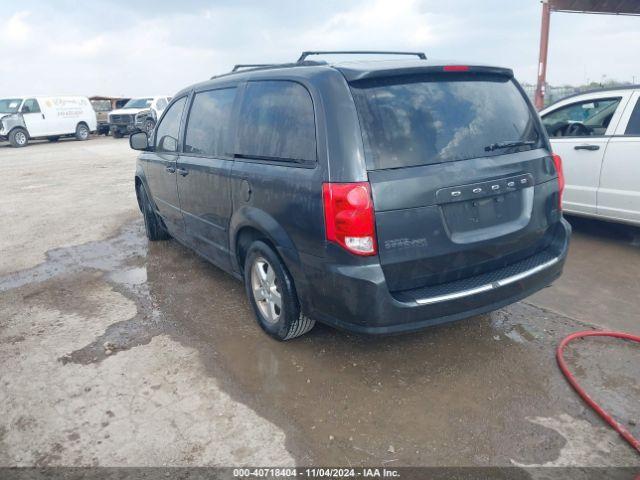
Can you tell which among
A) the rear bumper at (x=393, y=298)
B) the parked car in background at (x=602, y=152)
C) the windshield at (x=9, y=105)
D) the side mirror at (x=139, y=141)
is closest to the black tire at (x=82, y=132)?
the windshield at (x=9, y=105)

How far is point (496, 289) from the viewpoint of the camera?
2.89m

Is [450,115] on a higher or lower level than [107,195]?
higher

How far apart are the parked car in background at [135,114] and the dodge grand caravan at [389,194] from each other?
884 inches

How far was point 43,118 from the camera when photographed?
74.8 ft

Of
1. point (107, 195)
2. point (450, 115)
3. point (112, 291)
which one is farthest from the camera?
point (107, 195)

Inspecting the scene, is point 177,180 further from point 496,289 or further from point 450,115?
point 496,289

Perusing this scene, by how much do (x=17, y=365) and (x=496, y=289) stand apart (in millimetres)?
3130

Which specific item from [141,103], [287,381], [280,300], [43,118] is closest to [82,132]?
[43,118]

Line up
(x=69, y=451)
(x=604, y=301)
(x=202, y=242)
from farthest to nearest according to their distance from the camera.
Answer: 1. (x=202, y=242)
2. (x=604, y=301)
3. (x=69, y=451)

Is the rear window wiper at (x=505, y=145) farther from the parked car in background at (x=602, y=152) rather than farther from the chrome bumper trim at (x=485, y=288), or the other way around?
the parked car in background at (x=602, y=152)

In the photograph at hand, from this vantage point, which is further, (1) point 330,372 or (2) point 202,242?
(2) point 202,242

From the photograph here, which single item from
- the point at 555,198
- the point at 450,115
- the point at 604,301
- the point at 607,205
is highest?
the point at 450,115

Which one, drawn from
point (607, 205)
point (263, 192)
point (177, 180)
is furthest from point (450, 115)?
point (607, 205)

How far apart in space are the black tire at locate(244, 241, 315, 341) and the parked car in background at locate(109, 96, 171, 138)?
2226 cm
